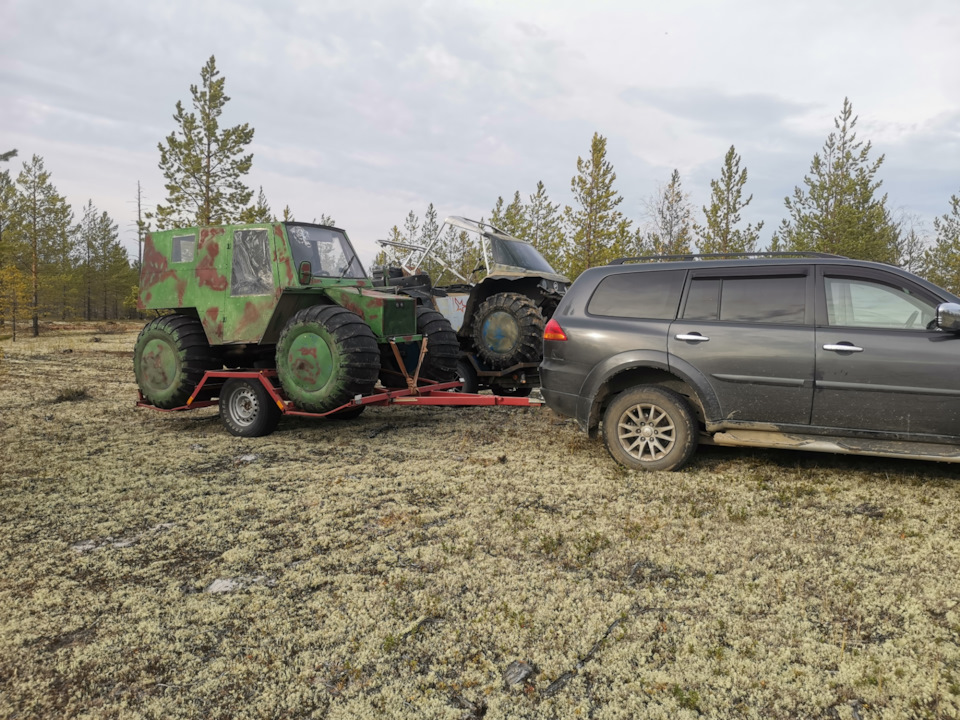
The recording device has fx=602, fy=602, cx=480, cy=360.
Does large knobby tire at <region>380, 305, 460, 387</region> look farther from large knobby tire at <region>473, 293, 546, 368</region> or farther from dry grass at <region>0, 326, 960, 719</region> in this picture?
dry grass at <region>0, 326, 960, 719</region>

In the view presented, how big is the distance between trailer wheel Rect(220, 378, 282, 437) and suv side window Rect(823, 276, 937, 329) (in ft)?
19.4

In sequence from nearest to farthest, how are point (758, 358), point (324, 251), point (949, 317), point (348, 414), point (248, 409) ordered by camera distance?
1. point (949, 317)
2. point (758, 358)
3. point (248, 409)
4. point (324, 251)
5. point (348, 414)

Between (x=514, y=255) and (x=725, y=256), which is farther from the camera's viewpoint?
(x=514, y=255)

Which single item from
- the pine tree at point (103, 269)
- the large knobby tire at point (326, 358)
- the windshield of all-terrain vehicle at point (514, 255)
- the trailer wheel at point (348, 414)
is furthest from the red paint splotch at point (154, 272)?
the pine tree at point (103, 269)

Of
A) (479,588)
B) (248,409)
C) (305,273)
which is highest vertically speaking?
(305,273)

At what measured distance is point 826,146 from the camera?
1101 inches

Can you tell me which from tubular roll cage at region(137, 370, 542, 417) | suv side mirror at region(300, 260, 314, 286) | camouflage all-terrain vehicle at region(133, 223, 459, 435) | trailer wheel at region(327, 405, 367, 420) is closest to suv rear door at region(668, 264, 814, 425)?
tubular roll cage at region(137, 370, 542, 417)

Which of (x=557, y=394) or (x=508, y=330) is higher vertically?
(x=508, y=330)

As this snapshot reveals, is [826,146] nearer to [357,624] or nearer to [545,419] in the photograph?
[545,419]

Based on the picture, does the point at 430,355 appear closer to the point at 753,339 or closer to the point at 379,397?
the point at 379,397

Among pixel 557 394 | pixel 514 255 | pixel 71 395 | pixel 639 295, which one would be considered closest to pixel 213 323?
pixel 71 395

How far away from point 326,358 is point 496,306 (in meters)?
3.44

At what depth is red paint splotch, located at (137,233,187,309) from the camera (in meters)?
7.67

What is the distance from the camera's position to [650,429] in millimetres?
5379
